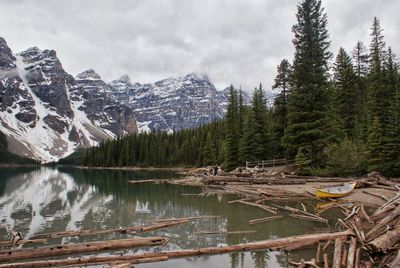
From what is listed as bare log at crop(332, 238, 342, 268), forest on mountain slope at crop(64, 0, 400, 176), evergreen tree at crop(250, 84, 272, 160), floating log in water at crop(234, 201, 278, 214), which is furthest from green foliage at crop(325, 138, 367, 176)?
bare log at crop(332, 238, 342, 268)

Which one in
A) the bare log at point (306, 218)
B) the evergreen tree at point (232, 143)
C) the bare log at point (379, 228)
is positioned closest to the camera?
the bare log at point (379, 228)

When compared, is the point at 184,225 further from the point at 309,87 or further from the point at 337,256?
the point at 309,87

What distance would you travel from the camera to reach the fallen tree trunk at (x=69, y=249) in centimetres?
1346

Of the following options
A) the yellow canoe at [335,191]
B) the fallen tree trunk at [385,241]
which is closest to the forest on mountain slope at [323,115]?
the yellow canoe at [335,191]

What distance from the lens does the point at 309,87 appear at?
136ft

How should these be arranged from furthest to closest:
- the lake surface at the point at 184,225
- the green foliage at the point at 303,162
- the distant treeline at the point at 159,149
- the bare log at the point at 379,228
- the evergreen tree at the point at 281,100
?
the distant treeline at the point at 159,149 < the evergreen tree at the point at 281,100 < the green foliage at the point at 303,162 < the bare log at the point at 379,228 < the lake surface at the point at 184,225

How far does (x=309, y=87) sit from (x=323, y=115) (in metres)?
3.73

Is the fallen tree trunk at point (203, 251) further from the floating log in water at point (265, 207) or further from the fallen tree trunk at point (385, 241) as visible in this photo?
the floating log in water at point (265, 207)

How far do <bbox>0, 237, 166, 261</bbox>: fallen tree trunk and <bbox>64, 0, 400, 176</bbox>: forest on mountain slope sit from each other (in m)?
28.2

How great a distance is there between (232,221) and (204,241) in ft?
16.6

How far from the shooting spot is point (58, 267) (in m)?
12.5

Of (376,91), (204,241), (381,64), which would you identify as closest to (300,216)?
(204,241)

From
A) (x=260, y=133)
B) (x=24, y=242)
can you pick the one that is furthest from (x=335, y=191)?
(x=260, y=133)

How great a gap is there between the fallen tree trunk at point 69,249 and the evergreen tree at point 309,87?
93.9 feet
